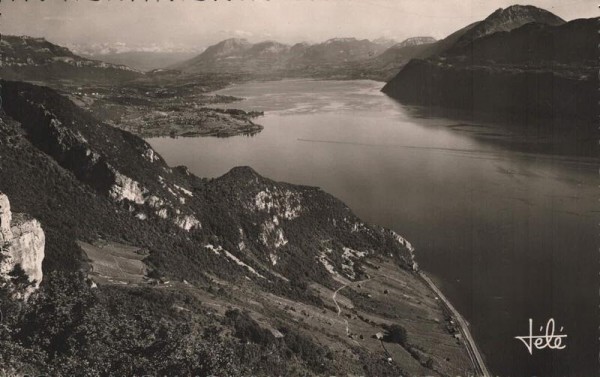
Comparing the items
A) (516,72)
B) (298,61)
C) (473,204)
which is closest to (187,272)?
(473,204)

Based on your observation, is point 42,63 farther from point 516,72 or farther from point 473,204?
point 516,72

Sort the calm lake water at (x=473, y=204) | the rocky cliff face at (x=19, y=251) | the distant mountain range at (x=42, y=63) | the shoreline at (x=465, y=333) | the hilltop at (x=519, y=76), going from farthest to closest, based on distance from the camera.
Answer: the hilltop at (x=519, y=76) → the calm lake water at (x=473, y=204) → the distant mountain range at (x=42, y=63) → the shoreline at (x=465, y=333) → the rocky cliff face at (x=19, y=251)

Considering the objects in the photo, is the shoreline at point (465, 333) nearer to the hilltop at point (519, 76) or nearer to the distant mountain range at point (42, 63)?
the distant mountain range at point (42, 63)

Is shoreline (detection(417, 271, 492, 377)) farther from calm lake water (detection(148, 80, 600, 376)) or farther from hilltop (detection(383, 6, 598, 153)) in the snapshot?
hilltop (detection(383, 6, 598, 153))

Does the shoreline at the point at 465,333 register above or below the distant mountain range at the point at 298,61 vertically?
below

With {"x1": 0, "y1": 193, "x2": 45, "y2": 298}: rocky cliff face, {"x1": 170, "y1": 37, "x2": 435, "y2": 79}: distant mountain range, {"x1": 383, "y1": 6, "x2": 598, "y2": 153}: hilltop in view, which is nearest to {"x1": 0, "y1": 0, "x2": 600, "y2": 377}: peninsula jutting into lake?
{"x1": 0, "y1": 193, "x2": 45, "y2": 298}: rocky cliff face

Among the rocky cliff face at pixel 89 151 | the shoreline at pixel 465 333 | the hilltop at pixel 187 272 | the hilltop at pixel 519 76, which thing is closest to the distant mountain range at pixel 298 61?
the hilltop at pixel 519 76

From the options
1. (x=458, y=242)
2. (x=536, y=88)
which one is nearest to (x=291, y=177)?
(x=458, y=242)
